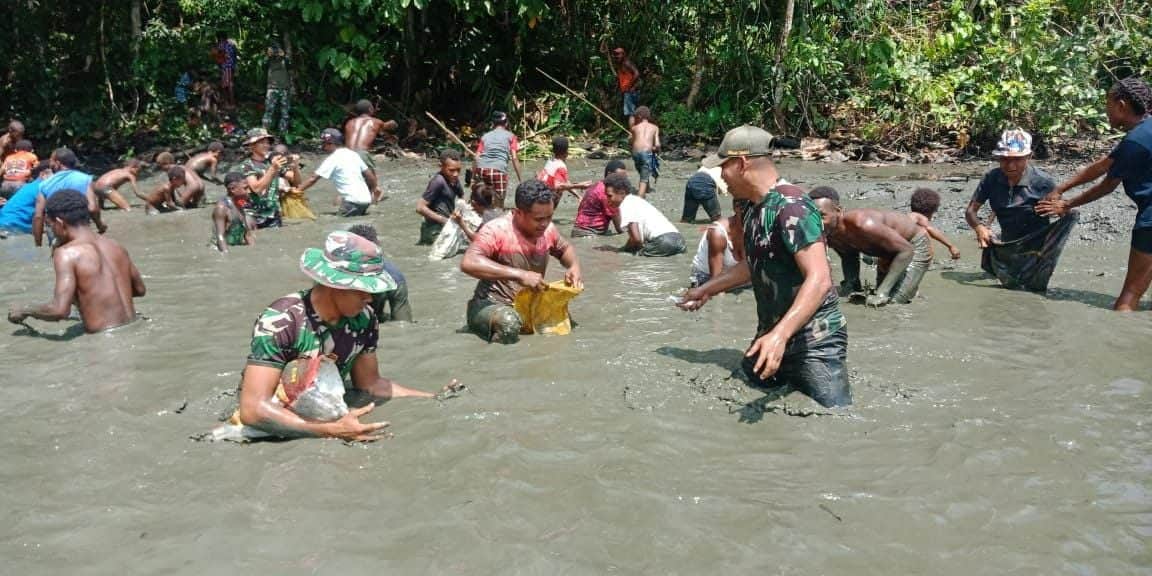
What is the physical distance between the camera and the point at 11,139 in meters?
13.7

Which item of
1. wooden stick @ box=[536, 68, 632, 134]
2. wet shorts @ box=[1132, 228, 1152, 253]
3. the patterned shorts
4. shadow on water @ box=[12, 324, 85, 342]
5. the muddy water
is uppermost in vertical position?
wooden stick @ box=[536, 68, 632, 134]

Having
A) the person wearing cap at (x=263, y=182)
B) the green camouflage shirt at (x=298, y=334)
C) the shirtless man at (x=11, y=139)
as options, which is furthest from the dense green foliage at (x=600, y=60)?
the green camouflage shirt at (x=298, y=334)

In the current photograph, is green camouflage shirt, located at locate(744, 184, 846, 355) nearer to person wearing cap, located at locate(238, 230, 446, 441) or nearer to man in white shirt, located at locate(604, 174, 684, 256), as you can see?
person wearing cap, located at locate(238, 230, 446, 441)

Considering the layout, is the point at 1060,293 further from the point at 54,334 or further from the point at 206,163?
the point at 206,163

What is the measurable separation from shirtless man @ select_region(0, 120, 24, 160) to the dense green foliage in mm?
3177

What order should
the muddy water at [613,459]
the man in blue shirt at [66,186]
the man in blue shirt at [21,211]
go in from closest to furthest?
the muddy water at [613,459]
the man in blue shirt at [66,186]
the man in blue shirt at [21,211]

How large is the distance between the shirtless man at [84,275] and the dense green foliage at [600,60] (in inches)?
388

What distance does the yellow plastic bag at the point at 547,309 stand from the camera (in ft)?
20.5

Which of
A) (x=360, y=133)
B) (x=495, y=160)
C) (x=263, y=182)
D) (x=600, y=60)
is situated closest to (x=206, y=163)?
(x=360, y=133)

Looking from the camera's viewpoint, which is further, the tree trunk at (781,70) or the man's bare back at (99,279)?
the tree trunk at (781,70)

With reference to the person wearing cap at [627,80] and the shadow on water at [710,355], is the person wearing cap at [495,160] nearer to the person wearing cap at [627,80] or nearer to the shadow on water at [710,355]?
the shadow on water at [710,355]

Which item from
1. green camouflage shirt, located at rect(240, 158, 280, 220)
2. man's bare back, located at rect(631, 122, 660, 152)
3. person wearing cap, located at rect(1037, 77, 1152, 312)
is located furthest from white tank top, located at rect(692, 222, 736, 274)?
green camouflage shirt, located at rect(240, 158, 280, 220)

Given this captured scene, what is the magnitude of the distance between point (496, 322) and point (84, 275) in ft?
9.00

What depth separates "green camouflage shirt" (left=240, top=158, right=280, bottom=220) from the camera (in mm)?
10891
